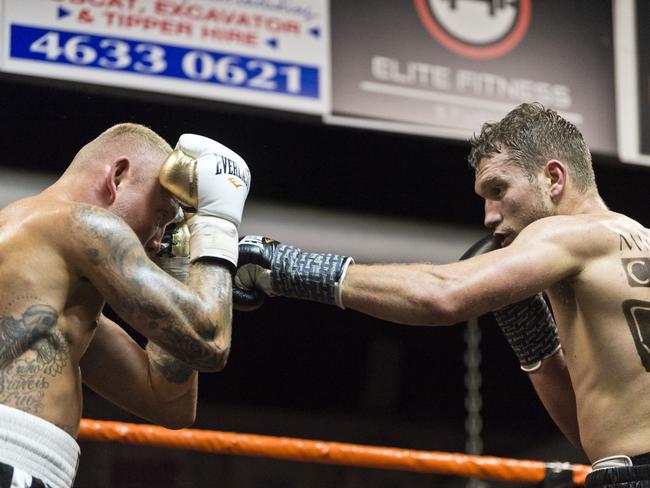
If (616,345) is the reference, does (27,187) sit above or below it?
above

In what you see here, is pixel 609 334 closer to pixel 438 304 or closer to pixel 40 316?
pixel 438 304

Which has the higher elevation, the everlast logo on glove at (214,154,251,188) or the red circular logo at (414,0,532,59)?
the red circular logo at (414,0,532,59)

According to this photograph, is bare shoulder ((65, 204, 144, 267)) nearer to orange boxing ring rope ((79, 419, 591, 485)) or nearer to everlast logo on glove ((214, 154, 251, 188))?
everlast logo on glove ((214, 154, 251, 188))

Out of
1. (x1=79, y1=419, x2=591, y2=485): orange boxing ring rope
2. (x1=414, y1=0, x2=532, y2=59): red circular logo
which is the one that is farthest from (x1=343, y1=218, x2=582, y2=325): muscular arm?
(x1=414, y1=0, x2=532, y2=59): red circular logo

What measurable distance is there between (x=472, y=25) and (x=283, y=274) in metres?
2.12

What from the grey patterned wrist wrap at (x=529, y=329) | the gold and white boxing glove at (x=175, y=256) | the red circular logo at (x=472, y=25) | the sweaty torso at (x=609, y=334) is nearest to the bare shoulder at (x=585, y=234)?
the sweaty torso at (x=609, y=334)

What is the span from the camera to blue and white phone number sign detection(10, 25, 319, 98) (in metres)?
3.40

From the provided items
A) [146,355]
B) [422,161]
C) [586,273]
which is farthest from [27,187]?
[586,273]

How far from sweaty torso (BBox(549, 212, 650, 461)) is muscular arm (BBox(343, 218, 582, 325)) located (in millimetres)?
62

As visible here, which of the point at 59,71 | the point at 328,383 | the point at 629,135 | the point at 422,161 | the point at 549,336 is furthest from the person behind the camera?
the point at 328,383

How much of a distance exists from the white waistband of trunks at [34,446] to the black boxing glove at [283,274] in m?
0.44

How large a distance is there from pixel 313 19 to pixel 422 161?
A: 952mm

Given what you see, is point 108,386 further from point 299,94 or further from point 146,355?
point 299,94

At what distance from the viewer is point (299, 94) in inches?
143
